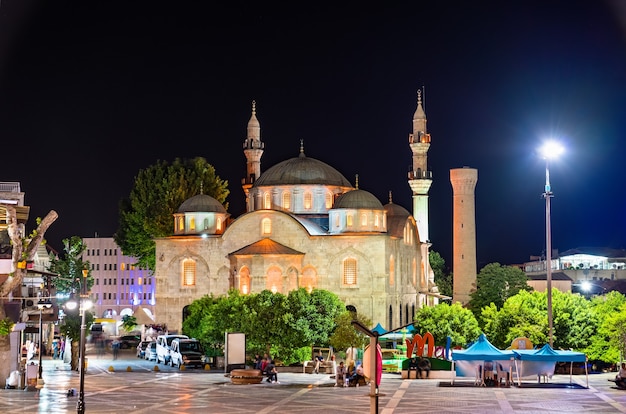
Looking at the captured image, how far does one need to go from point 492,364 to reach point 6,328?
15735 mm

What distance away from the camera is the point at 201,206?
68.4 m

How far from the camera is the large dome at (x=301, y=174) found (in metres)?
70.8

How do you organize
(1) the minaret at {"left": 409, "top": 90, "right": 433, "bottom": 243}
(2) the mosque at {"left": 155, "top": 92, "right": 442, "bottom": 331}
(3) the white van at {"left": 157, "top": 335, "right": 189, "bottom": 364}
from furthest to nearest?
(1) the minaret at {"left": 409, "top": 90, "right": 433, "bottom": 243} < (2) the mosque at {"left": 155, "top": 92, "right": 442, "bottom": 331} < (3) the white van at {"left": 157, "top": 335, "right": 189, "bottom": 364}

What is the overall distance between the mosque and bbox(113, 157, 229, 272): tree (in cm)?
544

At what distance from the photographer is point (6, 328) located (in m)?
31.3

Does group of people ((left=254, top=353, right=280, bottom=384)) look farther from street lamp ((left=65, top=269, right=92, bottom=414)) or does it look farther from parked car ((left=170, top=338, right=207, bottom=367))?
parked car ((left=170, top=338, right=207, bottom=367))

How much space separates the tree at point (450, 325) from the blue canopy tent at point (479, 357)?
1789cm

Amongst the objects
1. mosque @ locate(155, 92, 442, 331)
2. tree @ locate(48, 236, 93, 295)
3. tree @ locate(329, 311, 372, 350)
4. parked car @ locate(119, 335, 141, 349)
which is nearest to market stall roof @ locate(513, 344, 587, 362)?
tree @ locate(329, 311, 372, 350)

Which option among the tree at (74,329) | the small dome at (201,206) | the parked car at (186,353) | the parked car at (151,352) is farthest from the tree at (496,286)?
the tree at (74,329)

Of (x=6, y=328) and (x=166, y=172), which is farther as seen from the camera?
(x=166, y=172)

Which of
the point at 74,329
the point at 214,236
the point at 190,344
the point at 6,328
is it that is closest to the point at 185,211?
the point at 214,236

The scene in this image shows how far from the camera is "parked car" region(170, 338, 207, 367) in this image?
45.2m

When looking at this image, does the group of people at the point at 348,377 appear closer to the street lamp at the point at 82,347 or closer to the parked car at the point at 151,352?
the street lamp at the point at 82,347

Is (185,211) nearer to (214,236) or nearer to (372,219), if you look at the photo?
(214,236)
